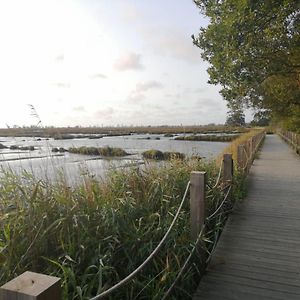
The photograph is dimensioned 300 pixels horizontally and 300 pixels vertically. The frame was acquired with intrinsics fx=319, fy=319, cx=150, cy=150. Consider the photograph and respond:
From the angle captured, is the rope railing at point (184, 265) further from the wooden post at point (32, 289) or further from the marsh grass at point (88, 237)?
the wooden post at point (32, 289)

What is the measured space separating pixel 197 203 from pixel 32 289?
265 centimetres

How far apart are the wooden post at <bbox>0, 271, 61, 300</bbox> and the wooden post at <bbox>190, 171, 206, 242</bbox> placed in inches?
100

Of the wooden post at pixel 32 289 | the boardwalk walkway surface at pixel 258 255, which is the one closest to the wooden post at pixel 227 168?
the boardwalk walkway surface at pixel 258 255

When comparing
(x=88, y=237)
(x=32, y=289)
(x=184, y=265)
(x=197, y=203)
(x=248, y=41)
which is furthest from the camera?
(x=248, y=41)

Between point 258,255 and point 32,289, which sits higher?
point 32,289

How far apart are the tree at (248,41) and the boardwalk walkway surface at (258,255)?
3574mm

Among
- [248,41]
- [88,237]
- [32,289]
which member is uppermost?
[248,41]

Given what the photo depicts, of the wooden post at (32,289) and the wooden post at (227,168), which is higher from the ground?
the wooden post at (32,289)

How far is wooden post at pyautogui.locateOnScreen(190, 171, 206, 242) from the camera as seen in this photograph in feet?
11.5

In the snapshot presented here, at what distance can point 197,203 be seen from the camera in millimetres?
3535

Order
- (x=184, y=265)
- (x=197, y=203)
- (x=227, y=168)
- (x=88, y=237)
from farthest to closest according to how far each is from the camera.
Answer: (x=227, y=168)
(x=197, y=203)
(x=184, y=265)
(x=88, y=237)

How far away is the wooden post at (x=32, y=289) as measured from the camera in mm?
1025

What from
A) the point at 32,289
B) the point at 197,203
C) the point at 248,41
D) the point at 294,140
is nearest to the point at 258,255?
the point at 197,203

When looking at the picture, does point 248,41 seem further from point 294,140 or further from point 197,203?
point 294,140
